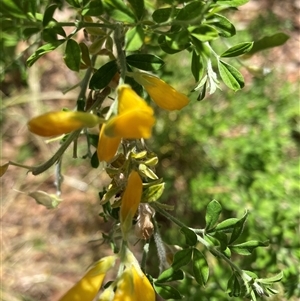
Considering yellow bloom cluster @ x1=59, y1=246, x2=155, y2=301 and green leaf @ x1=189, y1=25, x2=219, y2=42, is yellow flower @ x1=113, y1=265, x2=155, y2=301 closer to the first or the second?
yellow bloom cluster @ x1=59, y1=246, x2=155, y2=301

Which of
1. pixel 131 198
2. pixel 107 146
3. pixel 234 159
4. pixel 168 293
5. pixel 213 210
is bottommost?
pixel 234 159

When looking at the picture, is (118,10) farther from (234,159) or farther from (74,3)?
(234,159)

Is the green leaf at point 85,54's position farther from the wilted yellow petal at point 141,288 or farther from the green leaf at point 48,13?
the wilted yellow petal at point 141,288

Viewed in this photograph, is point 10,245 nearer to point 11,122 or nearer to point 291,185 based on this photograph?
point 11,122

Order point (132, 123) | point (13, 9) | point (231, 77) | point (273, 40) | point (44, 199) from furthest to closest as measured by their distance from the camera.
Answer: point (273, 40)
point (44, 199)
point (231, 77)
point (13, 9)
point (132, 123)

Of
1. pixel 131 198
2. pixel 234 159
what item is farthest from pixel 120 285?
pixel 234 159
